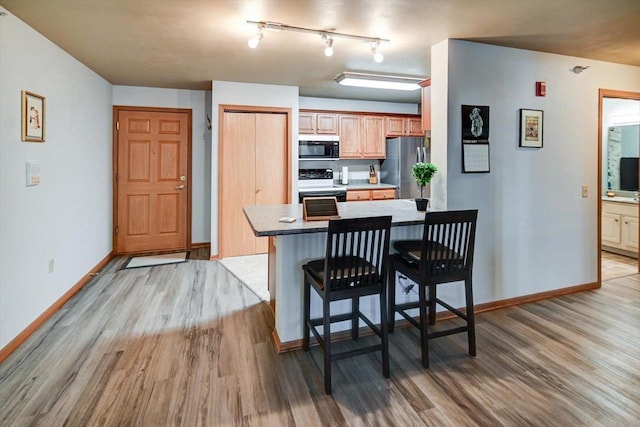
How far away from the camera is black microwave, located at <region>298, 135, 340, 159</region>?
5.61 metres

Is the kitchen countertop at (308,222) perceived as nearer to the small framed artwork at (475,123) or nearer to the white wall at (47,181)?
the small framed artwork at (475,123)

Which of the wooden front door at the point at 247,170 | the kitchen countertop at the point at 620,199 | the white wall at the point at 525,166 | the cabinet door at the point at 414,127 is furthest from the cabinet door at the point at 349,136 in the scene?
the kitchen countertop at the point at 620,199

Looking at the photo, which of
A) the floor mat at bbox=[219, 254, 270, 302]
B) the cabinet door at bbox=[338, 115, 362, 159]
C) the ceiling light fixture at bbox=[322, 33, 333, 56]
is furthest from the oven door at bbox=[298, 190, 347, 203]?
the ceiling light fixture at bbox=[322, 33, 333, 56]

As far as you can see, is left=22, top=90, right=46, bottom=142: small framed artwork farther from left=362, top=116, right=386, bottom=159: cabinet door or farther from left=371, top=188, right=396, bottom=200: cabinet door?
left=362, top=116, right=386, bottom=159: cabinet door

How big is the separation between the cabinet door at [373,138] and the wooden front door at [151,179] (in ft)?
9.04

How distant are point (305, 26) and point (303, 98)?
10.00ft

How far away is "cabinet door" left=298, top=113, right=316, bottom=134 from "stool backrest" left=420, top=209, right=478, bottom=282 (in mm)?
3669

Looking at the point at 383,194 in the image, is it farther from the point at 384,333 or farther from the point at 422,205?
the point at 384,333

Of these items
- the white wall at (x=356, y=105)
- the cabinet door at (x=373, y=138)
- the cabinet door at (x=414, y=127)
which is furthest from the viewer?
the cabinet door at (x=414, y=127)

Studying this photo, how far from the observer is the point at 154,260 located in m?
4.78

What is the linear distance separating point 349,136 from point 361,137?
218mm

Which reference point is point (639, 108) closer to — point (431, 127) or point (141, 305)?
point (431, 127)

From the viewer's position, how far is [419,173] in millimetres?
2945

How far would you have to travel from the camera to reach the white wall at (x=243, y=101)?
473 cm
